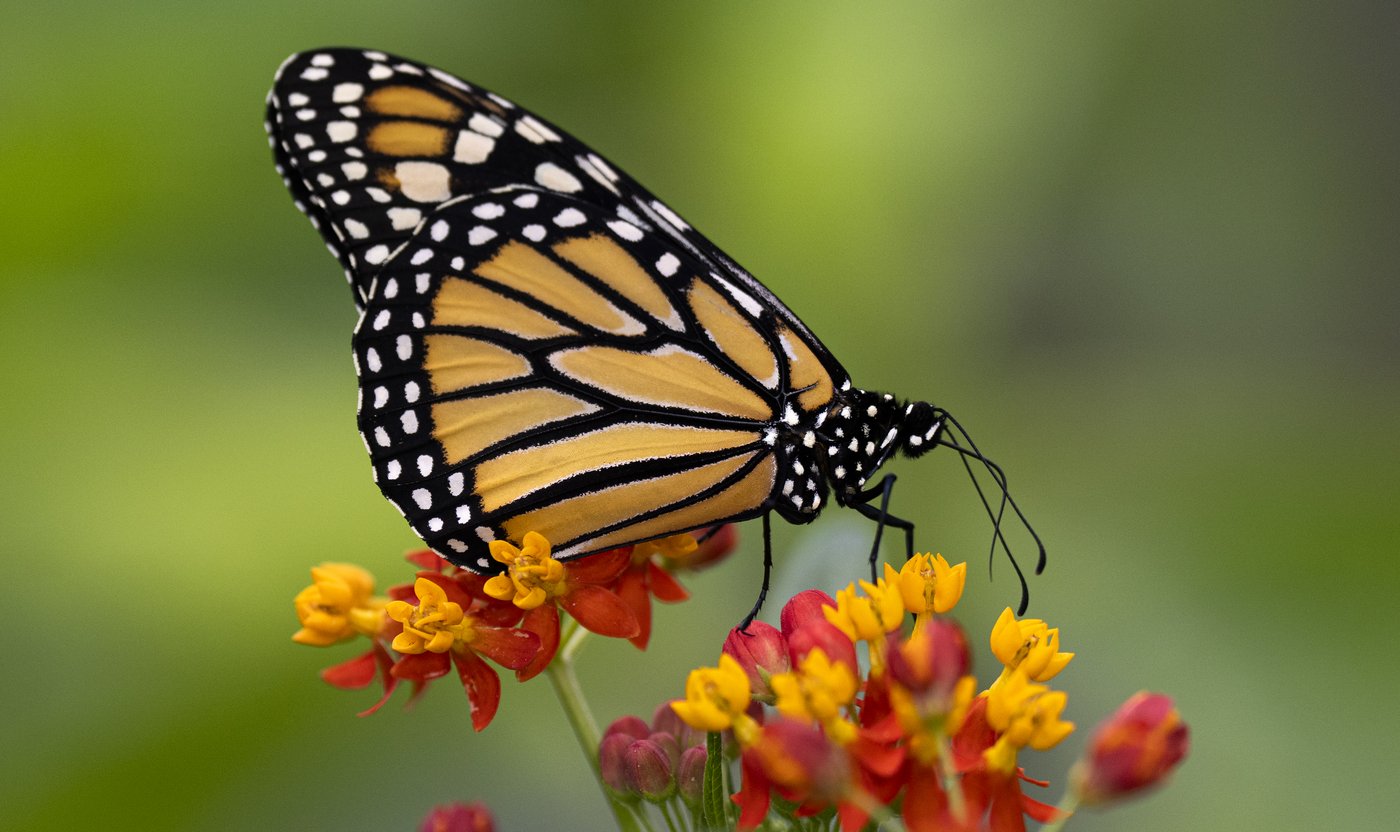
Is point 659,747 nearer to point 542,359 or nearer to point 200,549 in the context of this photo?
point 542,359

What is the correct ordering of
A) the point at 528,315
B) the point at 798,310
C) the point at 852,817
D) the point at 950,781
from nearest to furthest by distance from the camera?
the point at 950,781, the point at 852,817, the point at 528,315, the point at 798,310

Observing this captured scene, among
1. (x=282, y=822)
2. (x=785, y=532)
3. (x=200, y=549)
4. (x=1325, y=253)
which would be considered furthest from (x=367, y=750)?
(x=1325, y=253)

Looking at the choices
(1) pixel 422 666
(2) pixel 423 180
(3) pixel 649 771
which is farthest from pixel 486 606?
(2) pixel 423 180

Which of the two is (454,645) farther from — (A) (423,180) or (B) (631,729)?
(A) (423,180)

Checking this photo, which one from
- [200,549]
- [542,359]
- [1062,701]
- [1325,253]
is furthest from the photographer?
[1325,253]

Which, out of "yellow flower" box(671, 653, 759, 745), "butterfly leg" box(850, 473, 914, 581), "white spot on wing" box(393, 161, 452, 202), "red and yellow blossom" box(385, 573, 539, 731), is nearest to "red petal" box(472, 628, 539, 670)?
"red and yellow blossom" box(385, 573, 539, 731)

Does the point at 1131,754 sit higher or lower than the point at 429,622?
lower
